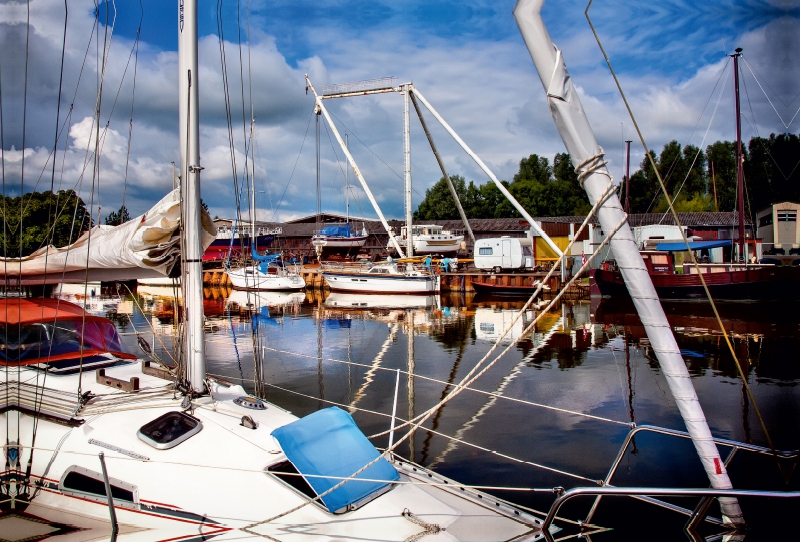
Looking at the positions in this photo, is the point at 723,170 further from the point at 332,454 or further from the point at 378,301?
the point at 332,454

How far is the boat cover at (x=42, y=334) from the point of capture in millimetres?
7477

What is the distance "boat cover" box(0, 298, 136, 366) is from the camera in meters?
7.48

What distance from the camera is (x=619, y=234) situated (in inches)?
182

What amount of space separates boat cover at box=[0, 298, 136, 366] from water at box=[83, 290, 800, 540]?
2.46 meters

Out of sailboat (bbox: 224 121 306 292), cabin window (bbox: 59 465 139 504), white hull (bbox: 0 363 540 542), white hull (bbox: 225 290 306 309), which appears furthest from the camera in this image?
sailboat (bbox: 224 121 306 292)

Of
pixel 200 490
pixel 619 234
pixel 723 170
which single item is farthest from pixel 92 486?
pixel 723 170

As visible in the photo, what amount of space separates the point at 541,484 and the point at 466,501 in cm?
310

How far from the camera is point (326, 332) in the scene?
25641mm

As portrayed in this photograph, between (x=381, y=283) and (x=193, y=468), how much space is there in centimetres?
3662

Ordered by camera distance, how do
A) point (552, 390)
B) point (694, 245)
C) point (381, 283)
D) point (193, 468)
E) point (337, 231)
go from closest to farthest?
point (193, 468)
point (552, 390)
point (694, 245)
point (381, 283)
point (337, 231)

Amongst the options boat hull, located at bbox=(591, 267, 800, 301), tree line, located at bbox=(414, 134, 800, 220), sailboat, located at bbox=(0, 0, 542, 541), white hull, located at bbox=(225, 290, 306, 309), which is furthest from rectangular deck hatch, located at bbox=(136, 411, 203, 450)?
tree line, located at bbox=(414, 134, 800, 220)

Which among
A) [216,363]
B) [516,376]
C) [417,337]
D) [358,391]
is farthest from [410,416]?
[417,337]

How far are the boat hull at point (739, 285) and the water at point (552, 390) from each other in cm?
300

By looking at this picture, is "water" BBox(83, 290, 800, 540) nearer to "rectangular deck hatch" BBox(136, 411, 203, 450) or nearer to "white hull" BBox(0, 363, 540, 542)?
"white hull" BBox(0, 363, 540, 542)
